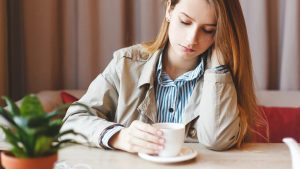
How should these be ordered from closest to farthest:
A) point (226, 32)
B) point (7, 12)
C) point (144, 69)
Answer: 1. point (226, 32)
2. point (144, 69)
3. point (7, 12)

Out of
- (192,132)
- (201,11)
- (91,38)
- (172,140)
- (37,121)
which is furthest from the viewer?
(91,38)

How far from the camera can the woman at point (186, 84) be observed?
1.25 m

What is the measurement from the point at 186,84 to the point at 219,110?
0.18 meters

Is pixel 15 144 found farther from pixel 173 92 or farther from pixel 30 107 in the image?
pixel 173 92

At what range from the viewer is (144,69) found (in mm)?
1389

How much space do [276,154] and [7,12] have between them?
5.24ft

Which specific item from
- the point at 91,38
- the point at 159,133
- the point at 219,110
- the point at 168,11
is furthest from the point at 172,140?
the point at 91,38

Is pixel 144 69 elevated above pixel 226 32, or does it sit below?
below

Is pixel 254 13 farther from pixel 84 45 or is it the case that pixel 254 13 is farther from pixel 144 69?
pixel 144 69

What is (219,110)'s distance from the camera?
1271mm

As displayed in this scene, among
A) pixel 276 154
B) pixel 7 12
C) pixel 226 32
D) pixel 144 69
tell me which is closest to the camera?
pixel 276 154

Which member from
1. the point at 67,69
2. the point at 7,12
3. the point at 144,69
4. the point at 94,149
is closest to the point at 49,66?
the point at 67,69

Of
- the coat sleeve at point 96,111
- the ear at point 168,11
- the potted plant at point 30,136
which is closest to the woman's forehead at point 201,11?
the ear at point 168,11

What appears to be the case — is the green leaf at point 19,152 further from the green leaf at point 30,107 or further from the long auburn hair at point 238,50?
the long auburn hair at point 238,50
